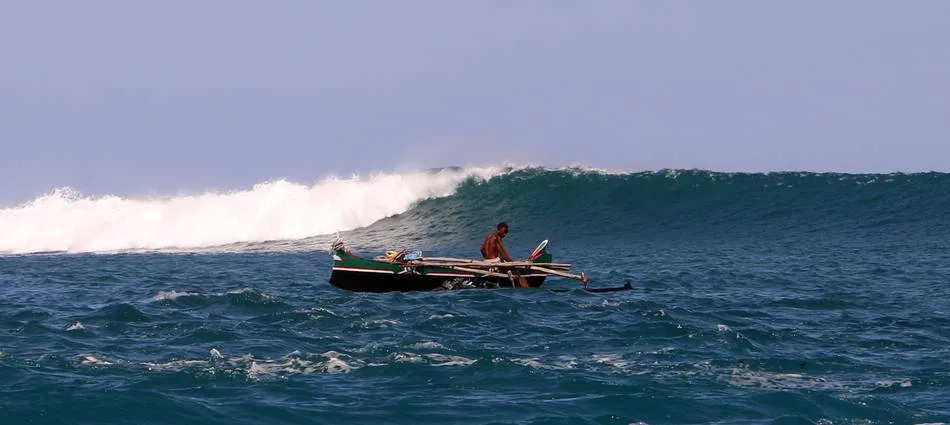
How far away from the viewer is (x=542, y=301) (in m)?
23.9

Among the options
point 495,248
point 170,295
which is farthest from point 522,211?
point 170,295

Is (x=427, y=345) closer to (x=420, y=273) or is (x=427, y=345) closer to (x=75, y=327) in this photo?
(x=75, y=327)

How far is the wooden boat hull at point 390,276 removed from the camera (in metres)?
26.5

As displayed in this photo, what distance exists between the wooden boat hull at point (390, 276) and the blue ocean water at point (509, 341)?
2.13 feet

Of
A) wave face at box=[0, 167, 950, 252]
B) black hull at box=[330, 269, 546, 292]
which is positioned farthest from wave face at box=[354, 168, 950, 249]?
black hull at box=[330, 269, 546, 292]

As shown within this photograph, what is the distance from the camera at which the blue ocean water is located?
1371 centimetres

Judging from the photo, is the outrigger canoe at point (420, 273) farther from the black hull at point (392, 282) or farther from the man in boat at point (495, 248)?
the man in boat at point (495, 248)

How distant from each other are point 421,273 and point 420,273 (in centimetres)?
2

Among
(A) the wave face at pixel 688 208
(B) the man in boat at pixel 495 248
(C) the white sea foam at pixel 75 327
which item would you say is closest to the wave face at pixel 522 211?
(A) the wave face at pixel 688 208

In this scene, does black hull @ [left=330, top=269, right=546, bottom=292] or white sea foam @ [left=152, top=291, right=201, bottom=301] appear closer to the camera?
white sea foam @ [left=152, top=291, right=201, bottom=301]

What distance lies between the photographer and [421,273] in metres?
26.7

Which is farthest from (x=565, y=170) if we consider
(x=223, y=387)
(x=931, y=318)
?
(x=223, y=387)

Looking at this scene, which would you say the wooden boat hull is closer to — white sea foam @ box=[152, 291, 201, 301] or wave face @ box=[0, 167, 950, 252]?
white sea foam @ box=[152, 291, 201, 301]

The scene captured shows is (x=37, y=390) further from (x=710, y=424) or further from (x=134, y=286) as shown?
(x=134, y=286)
